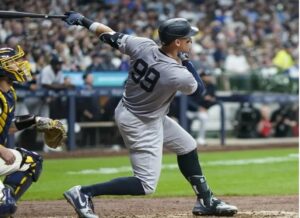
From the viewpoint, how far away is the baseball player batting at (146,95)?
6.77m

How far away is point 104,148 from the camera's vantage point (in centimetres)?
1561

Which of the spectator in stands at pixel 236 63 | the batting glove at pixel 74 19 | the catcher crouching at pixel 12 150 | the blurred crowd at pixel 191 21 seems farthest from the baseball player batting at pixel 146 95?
the spectator in stands at pixel 236 63

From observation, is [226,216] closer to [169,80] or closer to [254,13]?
[169,80]

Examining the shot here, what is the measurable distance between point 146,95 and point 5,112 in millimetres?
1177

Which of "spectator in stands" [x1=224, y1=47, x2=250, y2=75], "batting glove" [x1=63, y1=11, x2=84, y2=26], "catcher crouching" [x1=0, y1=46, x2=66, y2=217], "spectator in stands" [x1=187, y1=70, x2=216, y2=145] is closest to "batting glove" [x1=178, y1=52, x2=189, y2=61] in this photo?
"batting glove" [x1=63, y1=11, x2=84, y2=26]

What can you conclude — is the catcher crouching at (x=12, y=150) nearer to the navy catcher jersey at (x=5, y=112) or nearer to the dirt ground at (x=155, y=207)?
the navy catcher jersey at (x=5, y=112)

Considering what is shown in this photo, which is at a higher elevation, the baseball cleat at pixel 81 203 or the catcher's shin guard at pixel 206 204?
the baseball cleat at pixel 81 203

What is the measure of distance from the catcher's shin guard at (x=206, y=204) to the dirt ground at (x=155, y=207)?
125mm

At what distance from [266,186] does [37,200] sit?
3078mm

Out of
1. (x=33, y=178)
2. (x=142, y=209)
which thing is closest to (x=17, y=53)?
(x=33, y=178)

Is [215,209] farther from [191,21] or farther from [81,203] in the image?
[191,21]

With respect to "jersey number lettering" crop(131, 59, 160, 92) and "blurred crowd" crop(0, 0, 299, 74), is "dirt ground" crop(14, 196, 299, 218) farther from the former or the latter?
"blurred crowd" crop(0, 0, 299, 74)

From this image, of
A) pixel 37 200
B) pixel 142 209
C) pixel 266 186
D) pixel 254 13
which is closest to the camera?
pixel 142 209

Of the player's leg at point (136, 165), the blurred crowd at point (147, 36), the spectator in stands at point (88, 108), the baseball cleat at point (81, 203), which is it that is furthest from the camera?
the spectator in stands at point (88, 108)
